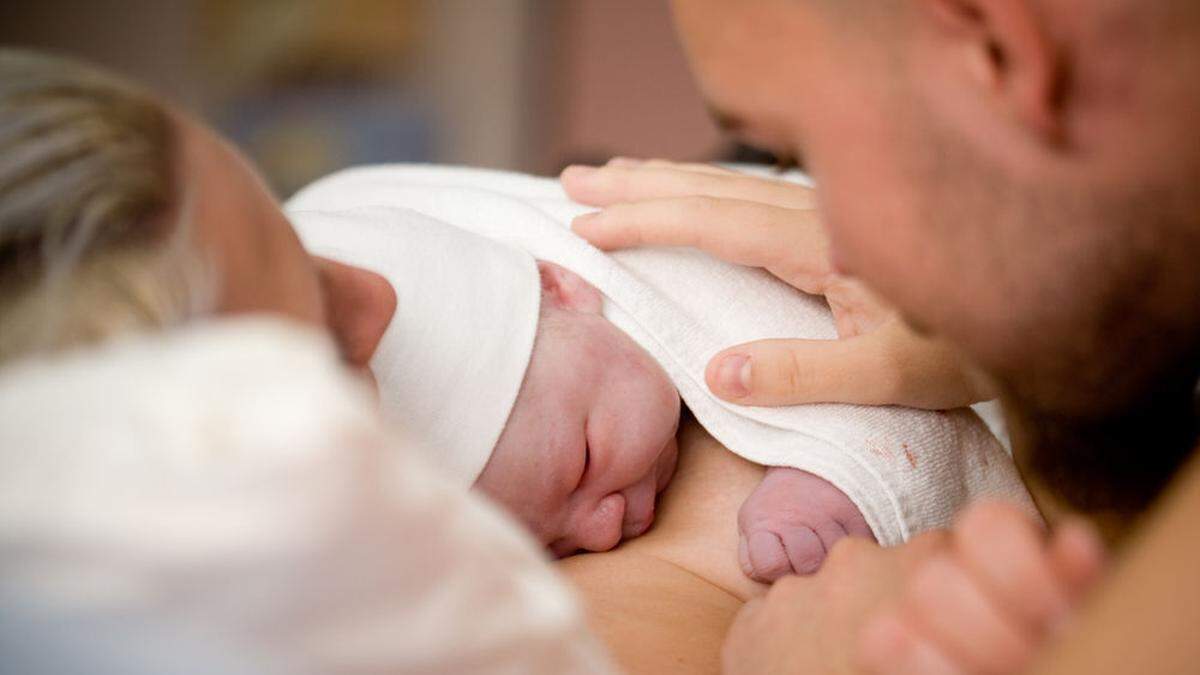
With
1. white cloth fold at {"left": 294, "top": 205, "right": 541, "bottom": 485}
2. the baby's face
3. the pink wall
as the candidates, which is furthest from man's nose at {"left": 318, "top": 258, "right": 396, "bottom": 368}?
the pink wall

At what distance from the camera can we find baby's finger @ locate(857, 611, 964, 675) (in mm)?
558

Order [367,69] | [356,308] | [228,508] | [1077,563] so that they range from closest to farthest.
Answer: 1. [228,508]
2. [1077,563]
3. [356,308]
4. [367,69]

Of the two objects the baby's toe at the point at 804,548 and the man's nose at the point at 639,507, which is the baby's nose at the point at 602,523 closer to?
the man's nose at the point at 639,507

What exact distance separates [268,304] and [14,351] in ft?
0.47

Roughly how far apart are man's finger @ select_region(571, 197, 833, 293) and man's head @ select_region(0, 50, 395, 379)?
14.9 inches

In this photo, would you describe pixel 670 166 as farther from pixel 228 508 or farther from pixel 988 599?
pixel 228 508

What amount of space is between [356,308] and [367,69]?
111 inches

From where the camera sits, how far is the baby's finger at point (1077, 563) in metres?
0.53

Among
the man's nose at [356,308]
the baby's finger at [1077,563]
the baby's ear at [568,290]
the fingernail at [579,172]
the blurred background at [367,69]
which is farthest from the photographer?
the blurred background at [367,69]

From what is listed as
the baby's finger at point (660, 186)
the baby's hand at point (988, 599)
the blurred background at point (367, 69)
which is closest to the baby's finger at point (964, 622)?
the baby's hand at point (988, 599)

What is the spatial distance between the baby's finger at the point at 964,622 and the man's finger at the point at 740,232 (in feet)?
1.45

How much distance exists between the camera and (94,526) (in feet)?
1.33

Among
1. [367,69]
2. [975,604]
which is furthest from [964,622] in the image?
[367,69]

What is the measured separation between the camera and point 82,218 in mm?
561
